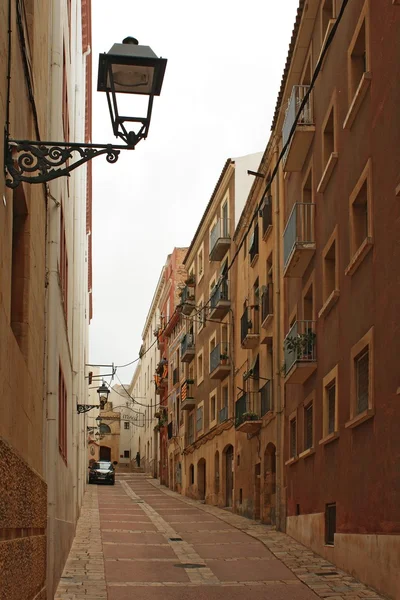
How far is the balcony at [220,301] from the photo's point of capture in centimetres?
3506

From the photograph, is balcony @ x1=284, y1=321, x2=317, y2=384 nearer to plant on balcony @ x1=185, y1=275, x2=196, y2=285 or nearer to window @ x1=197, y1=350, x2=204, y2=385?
window @ x1=197, y1=350, x2=204, y2=385

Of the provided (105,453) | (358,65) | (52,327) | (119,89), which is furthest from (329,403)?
(105,453)

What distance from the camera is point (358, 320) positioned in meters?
15.4

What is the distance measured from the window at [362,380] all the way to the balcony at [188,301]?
27.2 metres

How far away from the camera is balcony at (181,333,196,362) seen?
44.3 meters

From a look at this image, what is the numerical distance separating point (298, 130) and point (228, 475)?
18404mm

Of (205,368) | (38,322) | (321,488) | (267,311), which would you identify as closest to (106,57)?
(38,322)

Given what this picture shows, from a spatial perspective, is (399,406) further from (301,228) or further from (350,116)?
(301,228)

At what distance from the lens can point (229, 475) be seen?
116 feet

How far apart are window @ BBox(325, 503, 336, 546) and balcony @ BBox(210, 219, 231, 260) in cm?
1788

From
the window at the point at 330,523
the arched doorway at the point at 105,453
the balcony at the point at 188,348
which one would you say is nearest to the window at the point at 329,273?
the window at the point at 330,523

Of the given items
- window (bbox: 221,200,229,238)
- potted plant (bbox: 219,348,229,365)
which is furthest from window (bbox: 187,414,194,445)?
window (bbox: 221,200,229,238)

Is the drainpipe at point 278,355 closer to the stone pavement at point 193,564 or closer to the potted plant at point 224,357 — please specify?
the stone pavement at point 193,564

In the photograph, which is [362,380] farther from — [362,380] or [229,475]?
[229,475]
